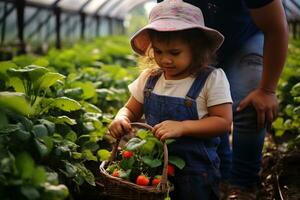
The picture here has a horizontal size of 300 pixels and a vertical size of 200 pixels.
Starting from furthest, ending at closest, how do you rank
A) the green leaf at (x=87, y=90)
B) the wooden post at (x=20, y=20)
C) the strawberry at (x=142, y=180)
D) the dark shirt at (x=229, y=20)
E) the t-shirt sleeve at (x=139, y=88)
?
the wooden post at (x=20, y=20) → the green leaf at (x=87, y=90) → the dark shirt at (x=229, y=20) → the t-shirt sleeve at (x=139, y=88) → the strawberry at (x=142, y=180)

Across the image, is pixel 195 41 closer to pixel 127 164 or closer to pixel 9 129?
pixel 127 164

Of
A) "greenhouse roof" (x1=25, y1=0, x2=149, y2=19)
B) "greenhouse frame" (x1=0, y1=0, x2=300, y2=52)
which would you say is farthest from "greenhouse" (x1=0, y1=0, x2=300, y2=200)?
"greenhouse roof" (x1=25, y1=0, x2=149, y2=19)

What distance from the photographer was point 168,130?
2.04 metres

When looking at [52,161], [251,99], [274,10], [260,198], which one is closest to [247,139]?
[251,99]

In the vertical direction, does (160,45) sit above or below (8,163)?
above

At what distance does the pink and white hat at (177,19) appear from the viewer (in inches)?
86.2

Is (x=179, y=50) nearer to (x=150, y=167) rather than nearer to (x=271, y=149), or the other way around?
(x=150, y=167)

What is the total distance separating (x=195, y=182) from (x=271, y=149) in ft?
6.44

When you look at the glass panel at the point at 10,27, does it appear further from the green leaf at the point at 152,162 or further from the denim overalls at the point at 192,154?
the green leaf at the point at 152,162

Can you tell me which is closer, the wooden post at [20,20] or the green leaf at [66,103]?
the green leaf at [66,103]

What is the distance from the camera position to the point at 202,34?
2.34 meters

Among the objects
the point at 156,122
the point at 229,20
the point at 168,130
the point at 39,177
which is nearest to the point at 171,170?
the point at 168,130

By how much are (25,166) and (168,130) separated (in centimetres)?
70

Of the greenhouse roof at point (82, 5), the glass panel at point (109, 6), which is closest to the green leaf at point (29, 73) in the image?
the greenhouse roof at point (82, 5)
